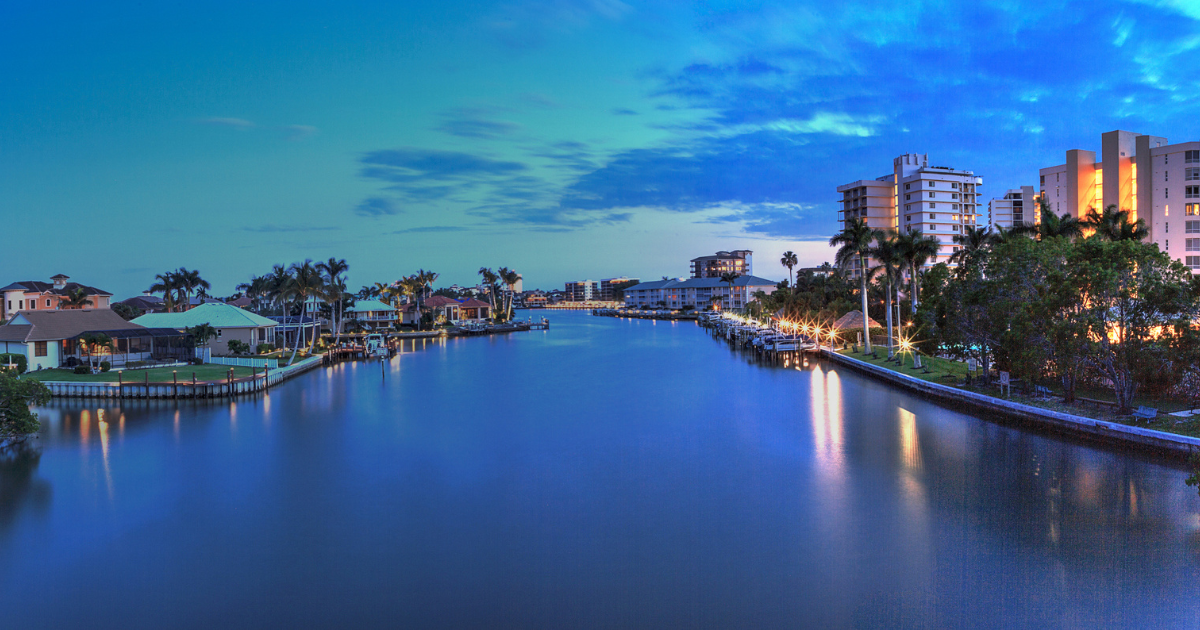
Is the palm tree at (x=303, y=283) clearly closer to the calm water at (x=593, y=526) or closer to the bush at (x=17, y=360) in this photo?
the bush at (x=17, y=360)

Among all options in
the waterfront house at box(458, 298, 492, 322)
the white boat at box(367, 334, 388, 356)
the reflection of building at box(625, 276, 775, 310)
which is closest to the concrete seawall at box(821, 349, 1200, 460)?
the white boat at box(367, 334, 388, 356)

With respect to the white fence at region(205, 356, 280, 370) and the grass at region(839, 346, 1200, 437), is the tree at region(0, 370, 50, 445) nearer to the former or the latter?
the white fence at region(205, 356, 280, 370)

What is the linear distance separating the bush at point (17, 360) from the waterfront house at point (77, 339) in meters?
1.07

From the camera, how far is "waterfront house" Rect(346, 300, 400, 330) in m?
93.0

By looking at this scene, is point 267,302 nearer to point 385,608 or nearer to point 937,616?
point 385,608

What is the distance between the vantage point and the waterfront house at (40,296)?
6794 centimetres

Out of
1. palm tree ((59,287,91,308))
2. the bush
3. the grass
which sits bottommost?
the grass

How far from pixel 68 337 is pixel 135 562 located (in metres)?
35.4

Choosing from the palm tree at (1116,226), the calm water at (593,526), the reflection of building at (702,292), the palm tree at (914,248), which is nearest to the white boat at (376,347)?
the calm water at (593,526)

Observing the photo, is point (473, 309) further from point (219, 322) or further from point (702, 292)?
point (219, 322)

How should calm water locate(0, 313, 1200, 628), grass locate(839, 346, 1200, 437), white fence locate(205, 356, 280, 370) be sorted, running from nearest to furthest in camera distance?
1. calm water locate(0, 313, 1200, 628)
2. grass locate(839, 346, 1200, 437)
3. white fence locate(205, 356, 280, 370)

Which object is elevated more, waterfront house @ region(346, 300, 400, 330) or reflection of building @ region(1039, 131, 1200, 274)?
reflection of building @ region(1039, 131, 1200, 274)

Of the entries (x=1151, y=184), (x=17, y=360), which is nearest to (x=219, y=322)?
(x=17, y=360)

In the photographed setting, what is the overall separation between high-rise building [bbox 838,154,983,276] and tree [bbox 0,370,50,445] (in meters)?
86.7
